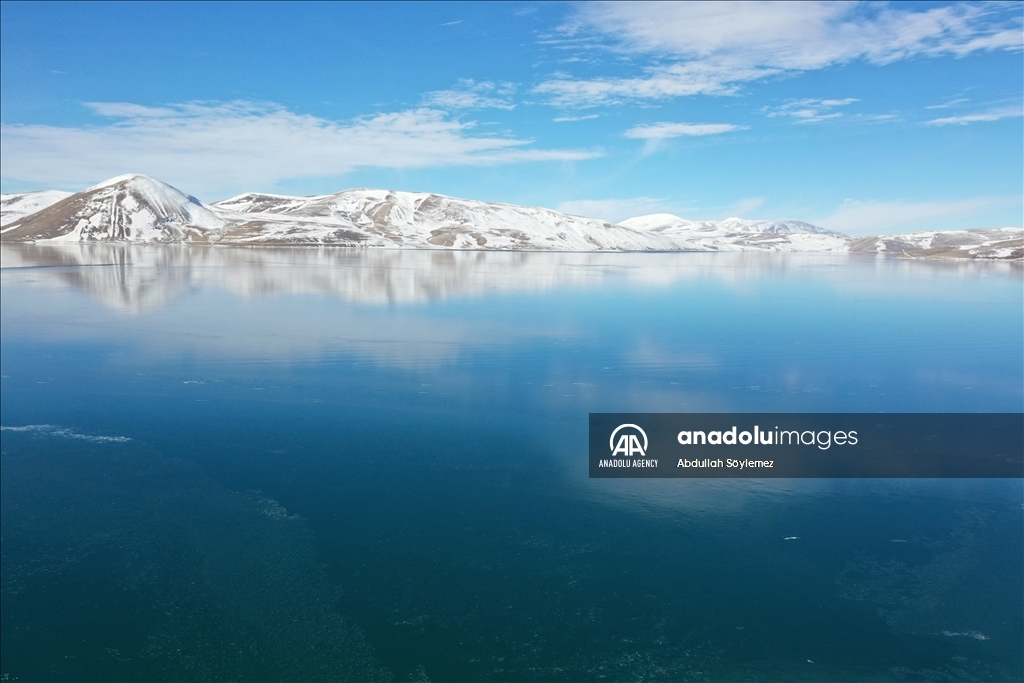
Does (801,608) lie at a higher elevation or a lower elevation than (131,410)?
lower

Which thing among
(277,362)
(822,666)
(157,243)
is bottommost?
(822,666)

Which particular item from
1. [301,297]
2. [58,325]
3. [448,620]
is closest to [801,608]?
[448,620]

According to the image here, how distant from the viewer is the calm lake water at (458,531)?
11.3 meters

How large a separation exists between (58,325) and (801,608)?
140ft

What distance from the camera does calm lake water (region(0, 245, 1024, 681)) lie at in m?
11.3

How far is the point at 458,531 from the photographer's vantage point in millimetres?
15016

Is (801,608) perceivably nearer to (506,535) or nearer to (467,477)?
(506,535)

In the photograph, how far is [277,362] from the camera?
29.8 meters

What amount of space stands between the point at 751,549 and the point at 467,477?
7741 mm

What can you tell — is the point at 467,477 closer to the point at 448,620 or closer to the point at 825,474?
the point at 448,620

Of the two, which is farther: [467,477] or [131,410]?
[131,410]

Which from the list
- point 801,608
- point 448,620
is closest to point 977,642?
point 801,608

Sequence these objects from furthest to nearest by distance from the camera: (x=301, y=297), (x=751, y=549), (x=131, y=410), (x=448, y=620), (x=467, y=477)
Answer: (x=301, y=297) < (x=131, y=410) < (x=467, y=477) < (x=751, y=549) < (x=448, y=620)

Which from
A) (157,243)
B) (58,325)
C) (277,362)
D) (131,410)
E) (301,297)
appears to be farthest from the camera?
(157,243)
